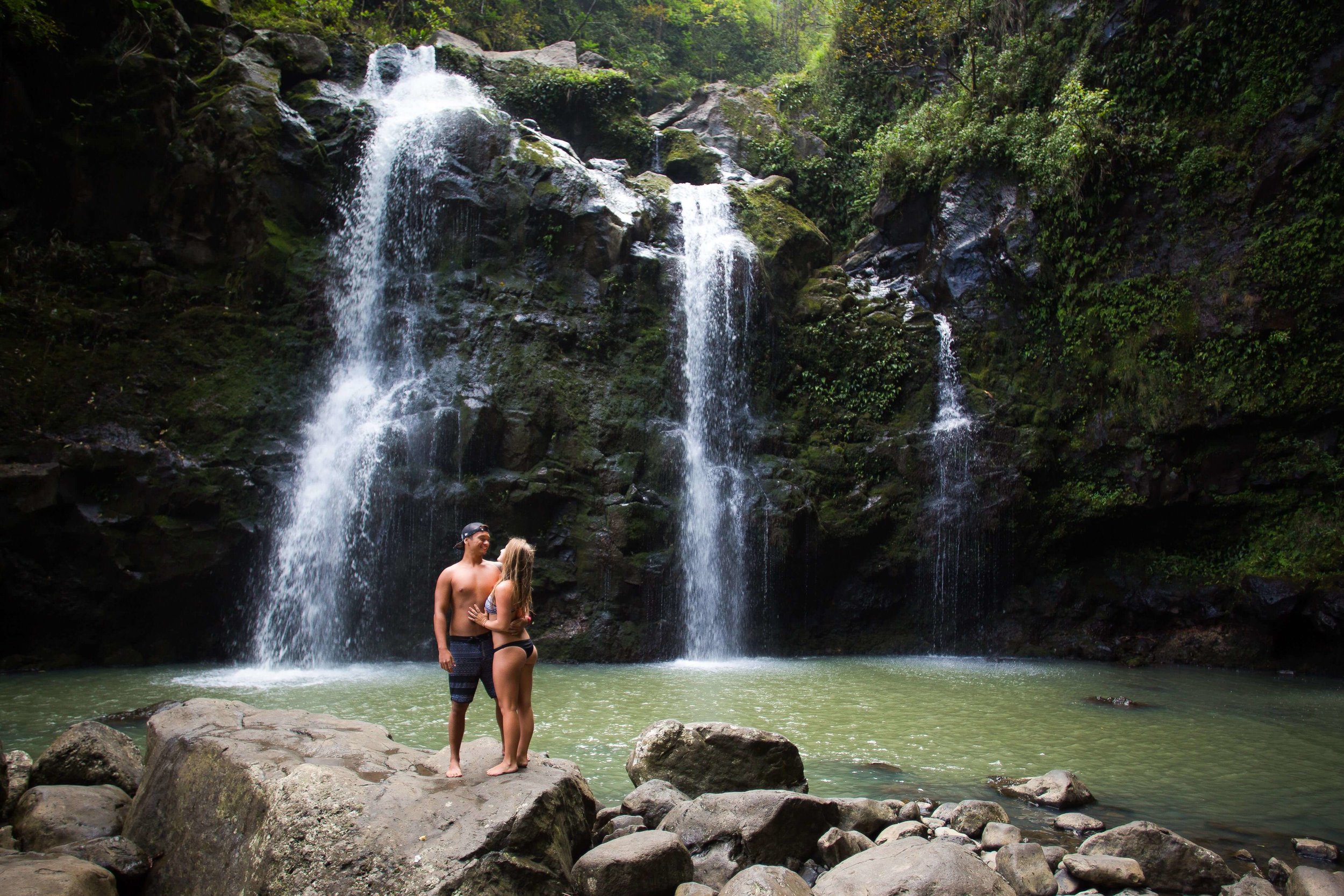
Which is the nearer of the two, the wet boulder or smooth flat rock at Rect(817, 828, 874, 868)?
the wet boulder

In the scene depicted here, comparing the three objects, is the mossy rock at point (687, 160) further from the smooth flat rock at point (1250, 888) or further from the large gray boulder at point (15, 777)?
the smooth flat rock at point (1250, 888)

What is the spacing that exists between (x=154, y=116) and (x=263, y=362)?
15.7 ft

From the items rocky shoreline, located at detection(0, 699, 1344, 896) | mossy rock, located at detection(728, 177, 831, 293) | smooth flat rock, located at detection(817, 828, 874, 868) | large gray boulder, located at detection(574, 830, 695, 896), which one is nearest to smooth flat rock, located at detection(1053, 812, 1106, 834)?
rocky shoreline, located at detection(0, 699, 1344, 896)

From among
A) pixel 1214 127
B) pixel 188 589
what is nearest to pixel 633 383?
pixel 188 589

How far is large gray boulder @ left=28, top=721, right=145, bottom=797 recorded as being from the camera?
5211 mm

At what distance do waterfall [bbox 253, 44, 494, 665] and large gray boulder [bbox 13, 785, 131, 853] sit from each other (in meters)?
7.34

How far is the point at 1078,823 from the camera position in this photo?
5.32 m

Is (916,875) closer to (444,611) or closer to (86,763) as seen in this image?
(444,611)

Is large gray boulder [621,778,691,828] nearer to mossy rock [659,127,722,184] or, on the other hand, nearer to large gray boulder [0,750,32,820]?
large gray boulder [0,750,32,820]

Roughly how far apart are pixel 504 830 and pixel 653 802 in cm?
175

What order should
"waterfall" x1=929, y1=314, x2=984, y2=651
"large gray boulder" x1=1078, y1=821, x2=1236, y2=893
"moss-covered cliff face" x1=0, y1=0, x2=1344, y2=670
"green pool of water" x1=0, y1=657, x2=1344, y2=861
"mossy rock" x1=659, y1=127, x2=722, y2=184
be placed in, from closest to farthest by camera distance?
"large gray boulder" x1=1078, y1=821, x2=1236, y2=893 < "green pool of water" x1=0, y1=657, x2=1344, y2=861 < "moss-covered cliff face" x1=0, y1=0, x2=1344, y2=670 < "waterfall" x1=929, y1=314, x2=984, y2=651 < "mossy rock" x1=659, y1=127, x2=722, y2=184

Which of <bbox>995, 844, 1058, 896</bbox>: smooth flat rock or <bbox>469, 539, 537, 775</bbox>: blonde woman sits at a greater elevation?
<bbox>469, 539, 537, 775</bbox>: blonde woman

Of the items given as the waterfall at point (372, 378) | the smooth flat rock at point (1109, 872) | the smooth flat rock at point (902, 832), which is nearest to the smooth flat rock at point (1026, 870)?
the smooth flat rock at point (1109, 872)

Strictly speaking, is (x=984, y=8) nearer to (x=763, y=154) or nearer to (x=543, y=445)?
(x=763, y=154)
